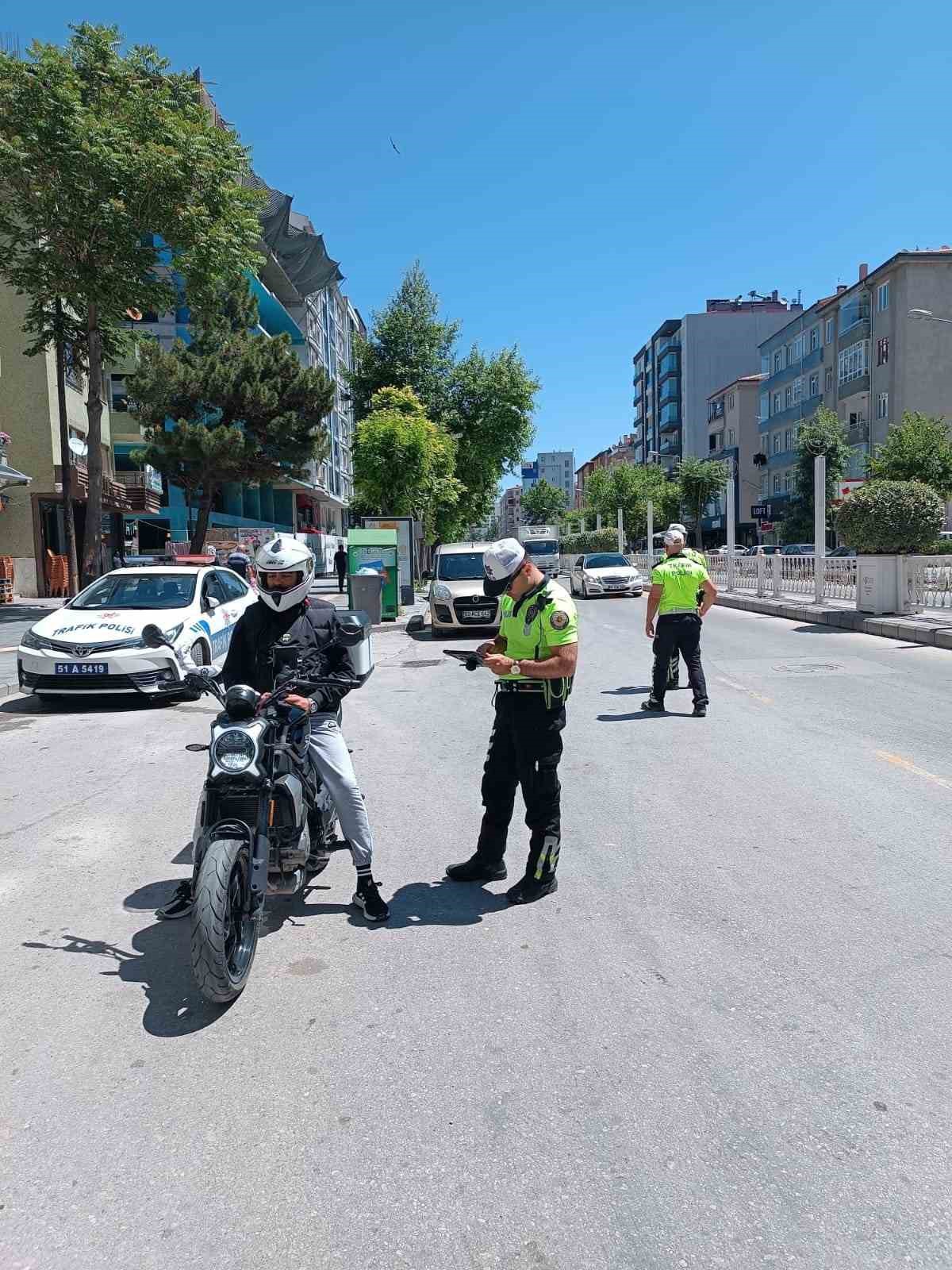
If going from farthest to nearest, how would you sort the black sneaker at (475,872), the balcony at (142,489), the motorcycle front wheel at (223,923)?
the balcony at (142,489) → the black sneaker at (475,872) → the motorcycle front wheel at (223,923)

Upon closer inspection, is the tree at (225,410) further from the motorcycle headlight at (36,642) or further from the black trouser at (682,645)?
the black trouser at (682,645)

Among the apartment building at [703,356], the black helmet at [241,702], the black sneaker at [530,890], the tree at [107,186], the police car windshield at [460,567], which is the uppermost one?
the apartment building at [703,356]

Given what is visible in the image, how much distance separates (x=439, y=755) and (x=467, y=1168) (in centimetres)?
540

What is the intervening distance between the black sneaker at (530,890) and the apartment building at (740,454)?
6798 centimetres

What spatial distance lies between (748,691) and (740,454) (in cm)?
6779

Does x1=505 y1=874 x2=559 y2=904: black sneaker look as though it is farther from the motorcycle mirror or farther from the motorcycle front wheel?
the motorcycle mirror

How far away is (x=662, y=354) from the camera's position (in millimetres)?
98125

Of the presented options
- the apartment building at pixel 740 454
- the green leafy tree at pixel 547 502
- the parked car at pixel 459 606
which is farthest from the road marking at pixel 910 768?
the green leafy tree at pixel 547 502

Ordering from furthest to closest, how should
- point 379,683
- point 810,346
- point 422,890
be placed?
point 810,346, point 379,683, point 422,890

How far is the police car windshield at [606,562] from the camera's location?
3100 centimetres

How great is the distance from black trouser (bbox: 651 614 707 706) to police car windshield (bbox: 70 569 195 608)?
5440 millimetres

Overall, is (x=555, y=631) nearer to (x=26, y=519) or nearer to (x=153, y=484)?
(x=26, y=519)

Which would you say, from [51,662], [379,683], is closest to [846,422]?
[379,683]

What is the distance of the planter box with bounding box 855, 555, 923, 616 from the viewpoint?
17.9m
